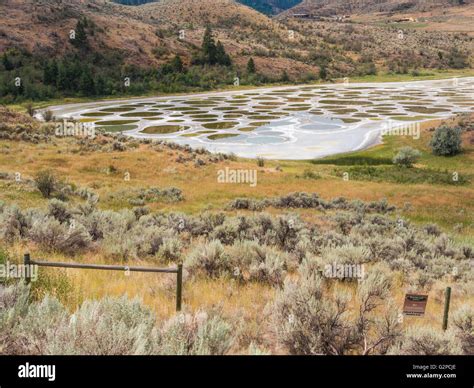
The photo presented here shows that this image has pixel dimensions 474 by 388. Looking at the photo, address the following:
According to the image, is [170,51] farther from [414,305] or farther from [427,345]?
[427,345]

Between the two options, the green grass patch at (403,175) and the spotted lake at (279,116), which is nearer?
the green grass patch at (403,175)

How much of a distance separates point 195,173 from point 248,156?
9.63 meters

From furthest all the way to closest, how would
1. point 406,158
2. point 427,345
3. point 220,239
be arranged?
point 406,158 < point 220,239 < point 427,345

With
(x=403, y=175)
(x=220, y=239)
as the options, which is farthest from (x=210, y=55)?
(x=220, y=239)

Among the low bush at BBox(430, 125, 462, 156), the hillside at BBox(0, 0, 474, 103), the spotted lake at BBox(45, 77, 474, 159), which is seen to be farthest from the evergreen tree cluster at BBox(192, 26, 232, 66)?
the low bush at BBox(430, 125, 462, 156)

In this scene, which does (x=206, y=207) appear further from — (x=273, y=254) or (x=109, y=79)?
(x=109, y=79)

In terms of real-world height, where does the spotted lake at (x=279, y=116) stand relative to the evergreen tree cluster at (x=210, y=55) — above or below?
below

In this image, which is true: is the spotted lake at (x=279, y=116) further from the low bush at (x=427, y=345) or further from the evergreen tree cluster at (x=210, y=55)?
the low bush at (x=427, y=345)

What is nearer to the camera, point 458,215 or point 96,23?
point 458,215

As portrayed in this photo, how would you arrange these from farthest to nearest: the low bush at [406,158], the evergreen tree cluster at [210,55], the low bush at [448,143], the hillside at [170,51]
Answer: the evergreen tree cluster at [210,55] < the hillside at [170,51] < the low bush at [448,143] < the low bush at [406,158]

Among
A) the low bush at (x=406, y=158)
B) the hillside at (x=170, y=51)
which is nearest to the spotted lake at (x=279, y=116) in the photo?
the low bush at (x=406, y=158)

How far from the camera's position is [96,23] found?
339ft

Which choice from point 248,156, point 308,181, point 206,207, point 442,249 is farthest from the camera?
point 248,156

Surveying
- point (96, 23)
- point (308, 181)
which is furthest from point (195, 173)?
point (96, 23)
